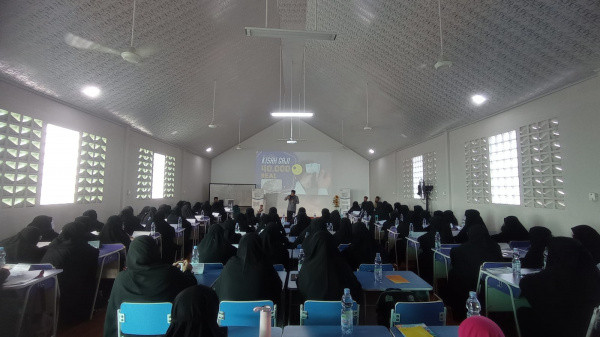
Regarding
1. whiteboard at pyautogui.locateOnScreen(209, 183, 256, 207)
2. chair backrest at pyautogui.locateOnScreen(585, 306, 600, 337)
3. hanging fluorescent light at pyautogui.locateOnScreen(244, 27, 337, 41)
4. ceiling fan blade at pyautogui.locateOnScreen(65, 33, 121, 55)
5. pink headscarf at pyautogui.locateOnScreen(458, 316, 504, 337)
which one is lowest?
chair backrest at pyautogui.locateOnScreen(585, 306, 600, 337)

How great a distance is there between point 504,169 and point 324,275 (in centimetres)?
565

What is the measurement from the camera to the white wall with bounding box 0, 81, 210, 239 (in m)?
5.07

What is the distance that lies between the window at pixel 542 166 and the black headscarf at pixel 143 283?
575cm

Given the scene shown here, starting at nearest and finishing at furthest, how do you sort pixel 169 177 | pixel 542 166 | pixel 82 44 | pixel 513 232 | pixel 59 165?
1. pixel 82 44
2. pixel 542 166
3. pixel 513 232
4. pixel 59 165
5. pixel 169 177

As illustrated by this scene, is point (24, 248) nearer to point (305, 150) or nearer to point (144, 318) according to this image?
point (144, 318)

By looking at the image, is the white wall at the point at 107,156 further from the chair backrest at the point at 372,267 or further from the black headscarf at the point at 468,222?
the black headscarf at the point at 468,222

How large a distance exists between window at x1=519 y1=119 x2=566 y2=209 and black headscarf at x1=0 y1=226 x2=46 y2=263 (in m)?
7.49

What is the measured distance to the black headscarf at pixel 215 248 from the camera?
4078mm

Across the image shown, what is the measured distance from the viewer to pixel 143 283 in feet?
7.75

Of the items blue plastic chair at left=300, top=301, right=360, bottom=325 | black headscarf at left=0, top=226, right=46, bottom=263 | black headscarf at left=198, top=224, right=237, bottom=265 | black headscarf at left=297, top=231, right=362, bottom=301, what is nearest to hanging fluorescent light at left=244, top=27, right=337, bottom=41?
black headscarf at left=297, top=231, right=362, bottom=301

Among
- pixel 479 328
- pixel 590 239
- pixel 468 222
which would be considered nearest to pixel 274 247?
pixel 479 328

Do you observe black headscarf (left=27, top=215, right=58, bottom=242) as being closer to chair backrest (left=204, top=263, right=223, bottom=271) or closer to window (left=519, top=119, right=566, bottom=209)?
chair backrest (left=204, top=263, right=223, bottom=271)

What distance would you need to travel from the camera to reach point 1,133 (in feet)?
15.8

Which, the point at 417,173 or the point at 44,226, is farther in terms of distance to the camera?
the point at 417,173
